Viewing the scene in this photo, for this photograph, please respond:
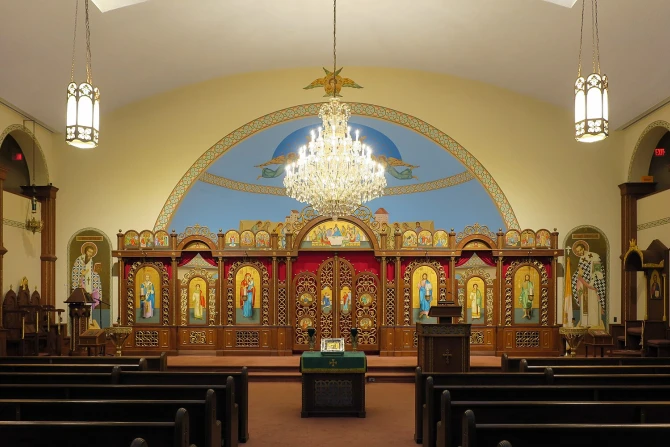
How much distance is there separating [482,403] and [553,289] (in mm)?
8727

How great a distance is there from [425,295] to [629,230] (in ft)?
13.7

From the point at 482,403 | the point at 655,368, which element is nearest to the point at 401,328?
the point at 655,368

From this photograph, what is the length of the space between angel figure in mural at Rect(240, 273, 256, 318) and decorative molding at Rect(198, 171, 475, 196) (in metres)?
2.84

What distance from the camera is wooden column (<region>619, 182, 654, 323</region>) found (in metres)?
13.6

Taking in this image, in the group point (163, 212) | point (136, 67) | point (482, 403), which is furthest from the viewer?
point (163, 212)

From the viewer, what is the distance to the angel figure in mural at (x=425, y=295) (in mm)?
13487

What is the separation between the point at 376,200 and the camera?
16.2 metres

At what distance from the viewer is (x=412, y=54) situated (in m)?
13.9

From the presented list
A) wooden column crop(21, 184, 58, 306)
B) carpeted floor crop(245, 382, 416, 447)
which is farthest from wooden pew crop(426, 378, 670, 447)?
wooden column crop(21, 184, 58, 306)

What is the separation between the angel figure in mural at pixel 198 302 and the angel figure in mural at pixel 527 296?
19.9 feet

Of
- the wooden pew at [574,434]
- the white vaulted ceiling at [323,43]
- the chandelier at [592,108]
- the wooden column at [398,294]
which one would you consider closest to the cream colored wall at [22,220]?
the white vaulted ceiling at [323,43]

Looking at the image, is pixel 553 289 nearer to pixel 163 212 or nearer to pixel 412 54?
pixel 412 54

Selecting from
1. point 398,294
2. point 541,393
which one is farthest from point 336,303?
point 541,393

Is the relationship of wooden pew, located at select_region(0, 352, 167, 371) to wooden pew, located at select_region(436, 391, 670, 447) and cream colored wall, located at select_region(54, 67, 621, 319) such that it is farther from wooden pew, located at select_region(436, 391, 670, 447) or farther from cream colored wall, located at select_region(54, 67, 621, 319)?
cream colored wall, located at select_region(54, 67, 621, 319)
